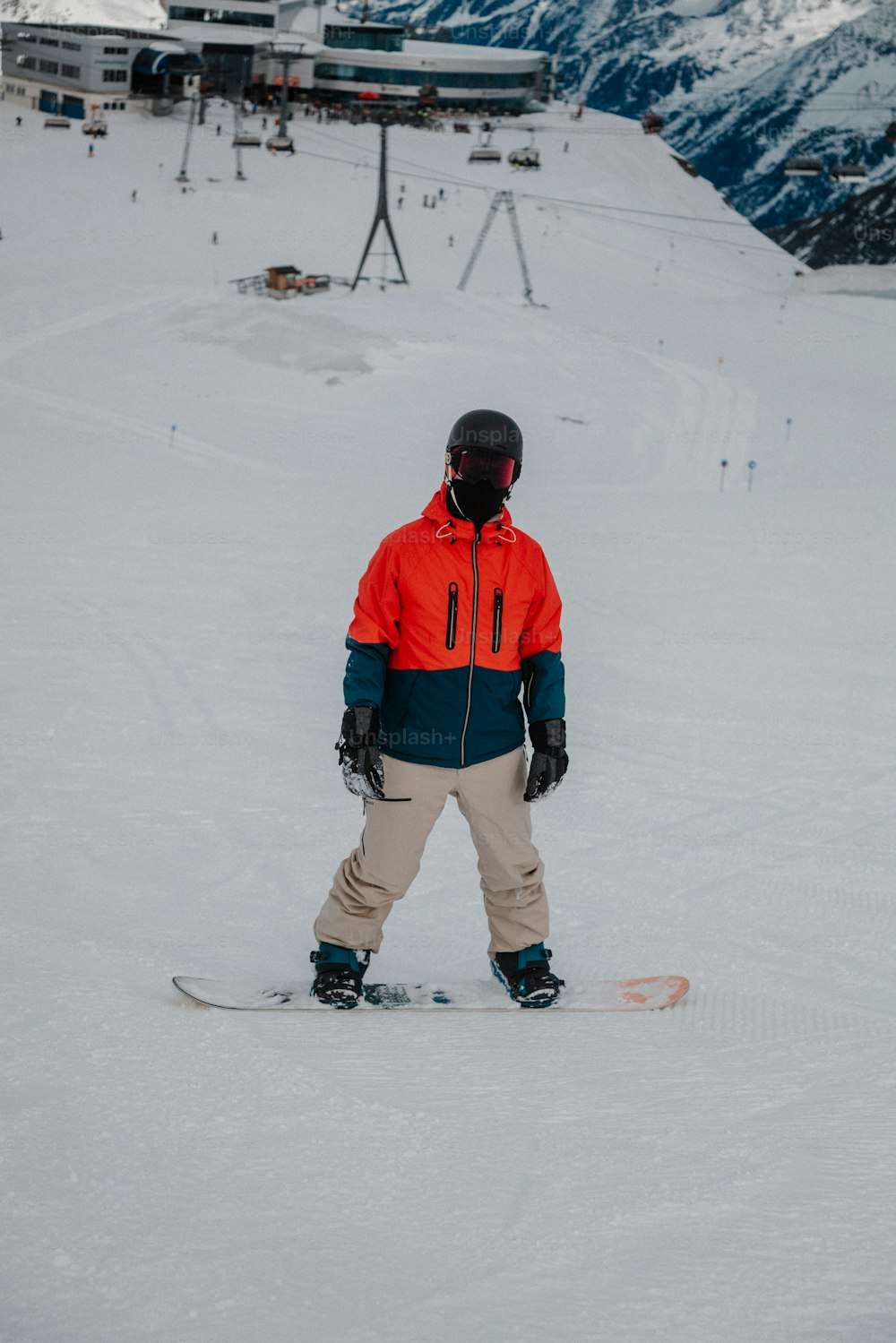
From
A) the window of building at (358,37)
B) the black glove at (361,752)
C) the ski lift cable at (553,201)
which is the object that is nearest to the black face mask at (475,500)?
the black glove at (361,752)

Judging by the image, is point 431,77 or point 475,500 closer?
point 475,500

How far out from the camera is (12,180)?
31.3m

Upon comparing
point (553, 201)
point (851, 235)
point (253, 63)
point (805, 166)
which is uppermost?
point (253, 63)

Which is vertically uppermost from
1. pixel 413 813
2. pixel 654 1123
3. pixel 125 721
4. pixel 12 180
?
pixel 12 180

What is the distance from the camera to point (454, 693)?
122 inches

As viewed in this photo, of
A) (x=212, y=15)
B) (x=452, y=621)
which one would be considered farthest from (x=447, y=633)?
(x=212, y=15)

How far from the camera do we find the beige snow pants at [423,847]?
3150 mm

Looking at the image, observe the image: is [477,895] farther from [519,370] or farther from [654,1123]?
[519,370]

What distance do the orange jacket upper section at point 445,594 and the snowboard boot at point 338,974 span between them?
0.83m

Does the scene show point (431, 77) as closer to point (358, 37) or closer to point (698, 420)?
point (358, 37)

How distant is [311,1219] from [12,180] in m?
33.8


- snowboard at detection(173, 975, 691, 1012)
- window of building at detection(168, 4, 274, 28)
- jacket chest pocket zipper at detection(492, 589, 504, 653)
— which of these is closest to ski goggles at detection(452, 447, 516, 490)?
jacket chest pocket zipper at detection(492, 589, 504, 653)

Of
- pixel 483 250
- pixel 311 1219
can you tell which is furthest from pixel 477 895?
pixel 483 250

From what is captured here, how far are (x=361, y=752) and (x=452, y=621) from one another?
1.30ft
